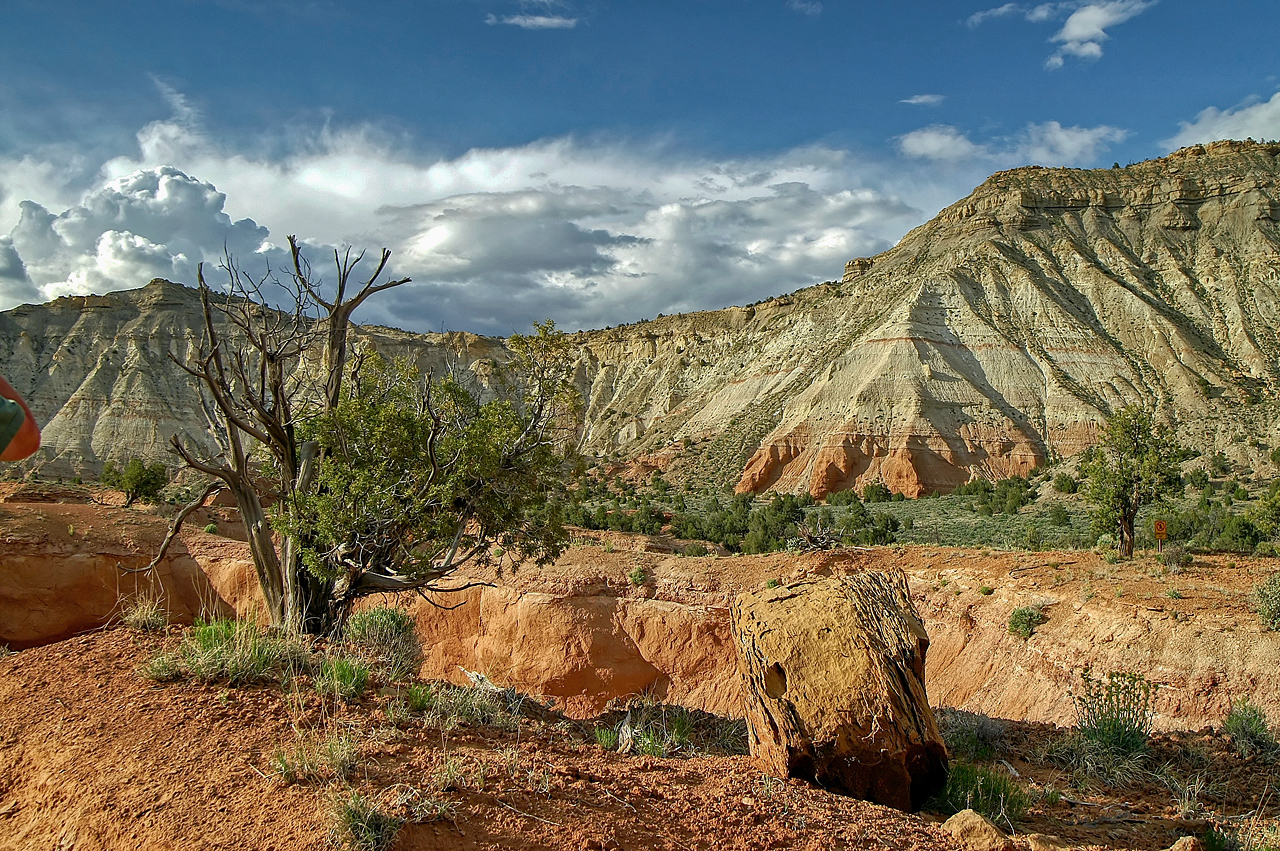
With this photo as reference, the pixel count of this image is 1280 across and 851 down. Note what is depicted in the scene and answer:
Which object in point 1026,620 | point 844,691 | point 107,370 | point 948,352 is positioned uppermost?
point 948,352

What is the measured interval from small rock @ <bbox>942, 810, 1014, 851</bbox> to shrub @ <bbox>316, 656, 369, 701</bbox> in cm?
400

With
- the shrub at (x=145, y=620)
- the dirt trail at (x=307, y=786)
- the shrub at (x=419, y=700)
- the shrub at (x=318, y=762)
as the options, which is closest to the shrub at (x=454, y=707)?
the shrub at (x=419, y=700)

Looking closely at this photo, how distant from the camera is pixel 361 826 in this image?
3.56 meters

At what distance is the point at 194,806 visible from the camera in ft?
12.7

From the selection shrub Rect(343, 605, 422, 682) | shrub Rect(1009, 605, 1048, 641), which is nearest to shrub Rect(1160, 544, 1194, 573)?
shrub Rect(1009, 605, 1048, 641)

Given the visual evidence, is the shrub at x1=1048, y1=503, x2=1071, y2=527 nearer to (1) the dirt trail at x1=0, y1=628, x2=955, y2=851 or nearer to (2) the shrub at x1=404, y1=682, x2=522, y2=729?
(1) the dirt trail at x1=0, y1=628, x2=955, y2=851

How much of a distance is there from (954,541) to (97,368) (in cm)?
7028

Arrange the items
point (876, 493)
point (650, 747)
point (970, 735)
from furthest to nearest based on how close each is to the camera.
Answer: point (876, 493), point (970, 735), point (650, 747)

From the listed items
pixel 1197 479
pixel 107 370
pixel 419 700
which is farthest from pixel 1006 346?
pixel 107 370

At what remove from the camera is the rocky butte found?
149 feet

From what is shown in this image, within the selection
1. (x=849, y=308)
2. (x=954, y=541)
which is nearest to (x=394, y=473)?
(x=954, y=541)

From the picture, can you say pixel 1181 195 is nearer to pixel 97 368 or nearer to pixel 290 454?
pixel 290 454

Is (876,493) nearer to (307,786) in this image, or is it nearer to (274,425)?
(274,425)

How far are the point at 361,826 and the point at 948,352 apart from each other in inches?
2063
